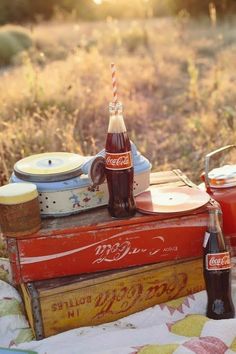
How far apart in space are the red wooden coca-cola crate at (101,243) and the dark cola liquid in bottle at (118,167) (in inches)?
2.5

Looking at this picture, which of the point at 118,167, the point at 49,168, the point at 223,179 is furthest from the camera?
the point at 223,179

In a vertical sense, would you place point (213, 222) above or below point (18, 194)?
below

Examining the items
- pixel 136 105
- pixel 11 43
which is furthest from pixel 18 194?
pixel 11 43

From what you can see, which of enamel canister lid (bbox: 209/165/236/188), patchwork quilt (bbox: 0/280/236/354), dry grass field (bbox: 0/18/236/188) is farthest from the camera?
dry grass field (bbox: 0/18/236/188)

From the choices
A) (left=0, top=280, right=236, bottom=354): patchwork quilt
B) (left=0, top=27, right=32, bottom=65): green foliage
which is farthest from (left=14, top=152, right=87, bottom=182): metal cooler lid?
(left=0, top=27, right=32, bottom=65): green foliage

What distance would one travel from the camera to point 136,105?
20.8ft

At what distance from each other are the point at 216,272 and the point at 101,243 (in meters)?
0.52

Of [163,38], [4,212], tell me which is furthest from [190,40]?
[4,212]

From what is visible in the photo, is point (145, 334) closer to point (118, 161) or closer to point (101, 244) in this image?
point (101, 244)

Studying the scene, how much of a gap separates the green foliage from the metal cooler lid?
8673mm

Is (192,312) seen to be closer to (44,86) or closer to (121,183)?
(121,183)

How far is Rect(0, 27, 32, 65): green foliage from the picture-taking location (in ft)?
37.6

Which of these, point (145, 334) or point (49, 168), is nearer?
point (145, 334)

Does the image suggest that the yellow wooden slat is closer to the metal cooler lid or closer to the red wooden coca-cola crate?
the red wooden coca-cola crate
